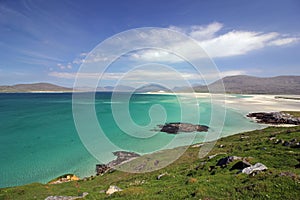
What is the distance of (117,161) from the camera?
105ft

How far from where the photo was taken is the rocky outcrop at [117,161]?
93.6ft

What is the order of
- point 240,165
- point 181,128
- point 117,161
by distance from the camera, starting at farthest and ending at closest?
point 181,128 → point 117,161 → point 240,165

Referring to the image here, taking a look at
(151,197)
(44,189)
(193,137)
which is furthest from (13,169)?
(193,137)

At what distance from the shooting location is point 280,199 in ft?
27.8

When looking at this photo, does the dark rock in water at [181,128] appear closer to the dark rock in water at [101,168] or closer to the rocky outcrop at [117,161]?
the rocky outcrop at [117,161]

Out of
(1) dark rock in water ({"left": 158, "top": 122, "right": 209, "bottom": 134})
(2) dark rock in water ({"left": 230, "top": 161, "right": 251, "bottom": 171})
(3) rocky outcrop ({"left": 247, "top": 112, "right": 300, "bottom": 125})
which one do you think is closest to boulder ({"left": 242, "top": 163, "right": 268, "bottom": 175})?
(2) dark rock in water ({"left": 230, "top": 161, "right": 251, "bottom": 171})

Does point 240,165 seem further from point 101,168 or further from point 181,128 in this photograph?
point 181,128

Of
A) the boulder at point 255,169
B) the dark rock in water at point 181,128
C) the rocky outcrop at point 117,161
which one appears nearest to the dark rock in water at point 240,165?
the boulder at point 255,169

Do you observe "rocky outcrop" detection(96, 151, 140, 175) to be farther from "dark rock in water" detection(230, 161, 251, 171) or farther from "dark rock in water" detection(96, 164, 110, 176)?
"dark rock in water" detection(230, 161, 251, 171)

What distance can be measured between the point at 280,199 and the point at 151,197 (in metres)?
6.61

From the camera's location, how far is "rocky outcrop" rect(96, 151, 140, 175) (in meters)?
28.5

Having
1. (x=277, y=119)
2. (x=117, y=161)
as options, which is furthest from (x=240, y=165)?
(x=277, y=119)

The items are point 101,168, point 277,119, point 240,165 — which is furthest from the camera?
point 277,119

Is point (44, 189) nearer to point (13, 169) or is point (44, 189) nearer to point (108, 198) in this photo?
point (108, 198)
